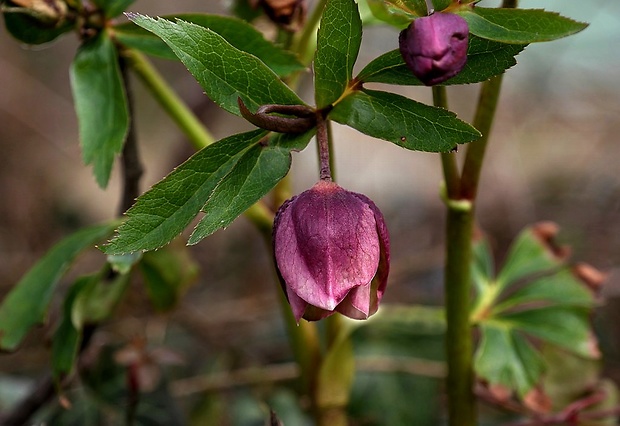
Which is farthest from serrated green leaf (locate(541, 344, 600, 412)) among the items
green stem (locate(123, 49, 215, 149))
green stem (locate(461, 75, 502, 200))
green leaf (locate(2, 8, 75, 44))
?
green leaf (locate(2, 8, 75, 44))

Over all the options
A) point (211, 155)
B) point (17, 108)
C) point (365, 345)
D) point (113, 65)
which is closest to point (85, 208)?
point (17, 108)

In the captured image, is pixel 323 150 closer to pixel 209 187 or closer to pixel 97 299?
pixel 209 187

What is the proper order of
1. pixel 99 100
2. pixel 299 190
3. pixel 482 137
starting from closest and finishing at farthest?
pixel 482 137
pixel 99 100
pixel 299 190

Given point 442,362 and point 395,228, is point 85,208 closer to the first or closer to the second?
point 395,228

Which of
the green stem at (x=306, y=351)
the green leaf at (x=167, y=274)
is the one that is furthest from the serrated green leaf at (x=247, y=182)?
the green leaf at (x=167, y=274)

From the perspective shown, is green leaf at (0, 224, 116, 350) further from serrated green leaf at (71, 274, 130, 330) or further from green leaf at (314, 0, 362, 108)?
green leaf at (314, 0, 362, 108)

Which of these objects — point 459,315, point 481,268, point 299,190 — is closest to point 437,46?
point 459,315
